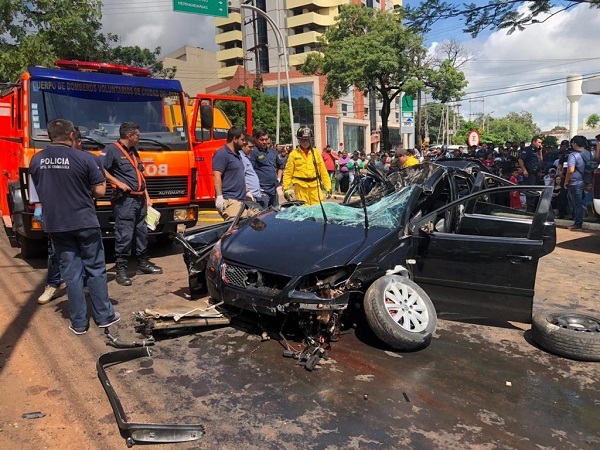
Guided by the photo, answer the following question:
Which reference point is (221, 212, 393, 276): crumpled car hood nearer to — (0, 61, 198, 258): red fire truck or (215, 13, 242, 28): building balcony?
(0, 61, 198, 258): red fire truck

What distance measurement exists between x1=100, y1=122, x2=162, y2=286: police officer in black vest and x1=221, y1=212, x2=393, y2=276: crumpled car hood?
177cm

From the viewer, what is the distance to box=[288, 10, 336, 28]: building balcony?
2159 inches

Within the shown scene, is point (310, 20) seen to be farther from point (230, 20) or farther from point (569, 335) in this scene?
point (569, 335)

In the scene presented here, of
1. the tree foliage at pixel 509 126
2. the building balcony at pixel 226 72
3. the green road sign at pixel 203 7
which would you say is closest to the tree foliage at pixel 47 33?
the green road sign at pixel 203 7

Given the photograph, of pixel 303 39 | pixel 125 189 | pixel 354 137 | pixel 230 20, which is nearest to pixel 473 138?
pixel 125 189

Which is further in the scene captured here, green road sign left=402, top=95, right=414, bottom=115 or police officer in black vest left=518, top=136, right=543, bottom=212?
green road sign left=402, top=95, right=414, bottom=115

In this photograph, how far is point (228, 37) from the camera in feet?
209

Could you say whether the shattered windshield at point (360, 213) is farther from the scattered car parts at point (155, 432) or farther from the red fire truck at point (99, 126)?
the red fire truck at point (99, 126)

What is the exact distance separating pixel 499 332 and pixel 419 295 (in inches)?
40.5

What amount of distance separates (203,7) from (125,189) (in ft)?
34.5

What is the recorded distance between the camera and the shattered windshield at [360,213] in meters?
4.28

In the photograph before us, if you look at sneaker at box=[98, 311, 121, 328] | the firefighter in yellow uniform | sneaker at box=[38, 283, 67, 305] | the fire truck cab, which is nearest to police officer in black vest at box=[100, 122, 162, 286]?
sneaker at box=[38, 283, 67, 305]

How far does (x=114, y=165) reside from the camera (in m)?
5.46

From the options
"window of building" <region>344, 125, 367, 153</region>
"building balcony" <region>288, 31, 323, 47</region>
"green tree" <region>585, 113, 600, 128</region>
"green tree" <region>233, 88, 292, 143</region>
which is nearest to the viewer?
"green tree" <region>233, 88, 292, 143</region>
